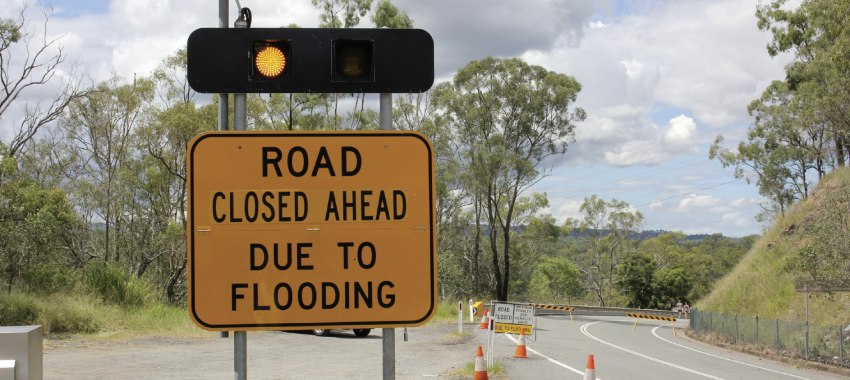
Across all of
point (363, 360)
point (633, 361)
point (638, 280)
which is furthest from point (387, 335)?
point (638, 280)

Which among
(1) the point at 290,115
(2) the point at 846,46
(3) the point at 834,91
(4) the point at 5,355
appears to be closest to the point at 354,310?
→ (4) the point at 5,355

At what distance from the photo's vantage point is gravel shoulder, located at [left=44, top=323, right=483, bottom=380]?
52.0 ft

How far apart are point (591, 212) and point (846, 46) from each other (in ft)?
210

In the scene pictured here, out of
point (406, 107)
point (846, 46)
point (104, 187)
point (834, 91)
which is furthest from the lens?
point (406, 107)

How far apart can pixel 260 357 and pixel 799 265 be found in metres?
17.1

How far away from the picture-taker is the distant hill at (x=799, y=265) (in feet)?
82.3

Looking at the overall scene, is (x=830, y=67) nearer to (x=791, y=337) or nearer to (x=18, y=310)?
(x=791, y=337)

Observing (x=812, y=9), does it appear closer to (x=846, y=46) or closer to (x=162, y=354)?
(x=846, y=46)

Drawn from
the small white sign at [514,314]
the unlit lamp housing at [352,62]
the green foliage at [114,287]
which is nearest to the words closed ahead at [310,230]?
the unlit lamp housing at [352,62]

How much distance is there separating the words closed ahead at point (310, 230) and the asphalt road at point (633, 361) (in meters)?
12.4

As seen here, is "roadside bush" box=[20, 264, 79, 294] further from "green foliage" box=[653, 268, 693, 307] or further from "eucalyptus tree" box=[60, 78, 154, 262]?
"green foliage" box=[653, 268, 693, 307]

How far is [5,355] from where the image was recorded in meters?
3.56

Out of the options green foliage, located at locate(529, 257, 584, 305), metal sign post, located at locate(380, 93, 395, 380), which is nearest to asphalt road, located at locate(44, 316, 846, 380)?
metal sign post, located at locate(380, 93, 395, 380)

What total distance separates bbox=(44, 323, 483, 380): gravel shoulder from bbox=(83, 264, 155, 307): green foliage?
13.8 feet
